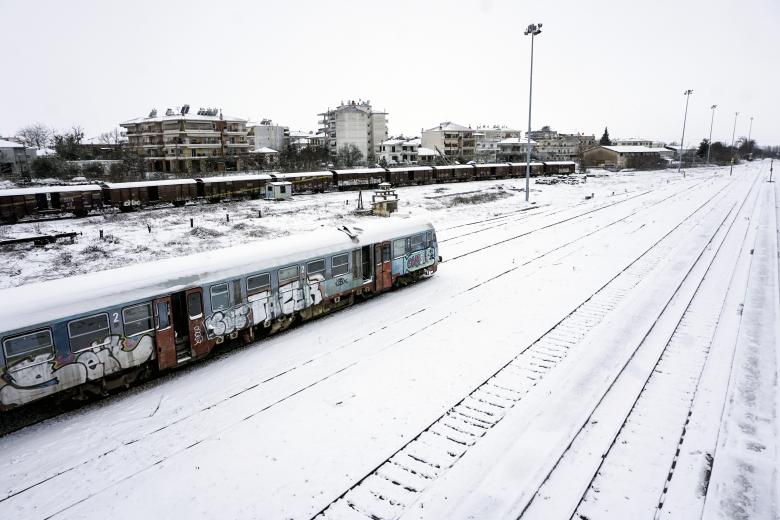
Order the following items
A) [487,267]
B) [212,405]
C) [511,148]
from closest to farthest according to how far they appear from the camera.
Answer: [212,405]
[487,267]
[511,148]

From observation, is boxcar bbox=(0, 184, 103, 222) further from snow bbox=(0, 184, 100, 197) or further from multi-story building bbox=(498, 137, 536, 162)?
multi-story building bbox=(498, 137, 536, 162)

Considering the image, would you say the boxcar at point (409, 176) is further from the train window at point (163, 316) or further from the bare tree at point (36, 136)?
the bare tree at point (36, 136)

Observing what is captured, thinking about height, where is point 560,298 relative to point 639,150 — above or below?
below

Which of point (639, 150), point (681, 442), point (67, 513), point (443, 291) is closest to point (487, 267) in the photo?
point (443, 291)

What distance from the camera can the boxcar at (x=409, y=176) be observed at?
61.7 meters

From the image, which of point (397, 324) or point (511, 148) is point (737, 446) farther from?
point (511, 148)

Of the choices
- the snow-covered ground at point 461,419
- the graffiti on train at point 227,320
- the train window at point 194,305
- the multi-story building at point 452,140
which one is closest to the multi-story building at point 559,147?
the multi-story building at point 452,140

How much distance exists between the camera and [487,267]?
2212 cm

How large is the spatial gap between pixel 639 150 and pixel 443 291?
138918mm

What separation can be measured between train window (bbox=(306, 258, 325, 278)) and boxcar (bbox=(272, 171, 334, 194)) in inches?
1506

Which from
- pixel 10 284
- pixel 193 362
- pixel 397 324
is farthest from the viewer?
pixel 10 284

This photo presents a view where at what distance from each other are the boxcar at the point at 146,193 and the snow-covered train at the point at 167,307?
31.8m

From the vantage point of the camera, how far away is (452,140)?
114250 mm

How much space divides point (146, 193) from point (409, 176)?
3444 centimetres
